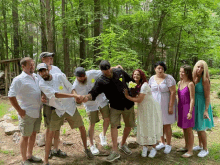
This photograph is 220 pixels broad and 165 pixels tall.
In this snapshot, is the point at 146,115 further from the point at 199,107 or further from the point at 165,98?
the point at 199,107

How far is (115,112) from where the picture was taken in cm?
352

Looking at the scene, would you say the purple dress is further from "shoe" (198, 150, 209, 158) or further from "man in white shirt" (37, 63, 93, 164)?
"man in white shirt" (37, 63, 93, 164)

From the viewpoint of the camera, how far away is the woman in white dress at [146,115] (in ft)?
11.0

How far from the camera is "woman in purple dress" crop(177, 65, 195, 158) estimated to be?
3428 millimetres

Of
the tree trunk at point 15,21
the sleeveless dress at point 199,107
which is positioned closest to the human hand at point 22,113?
the sleeveless dress at point 199,107

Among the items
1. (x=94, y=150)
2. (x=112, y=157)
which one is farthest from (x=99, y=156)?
(x=112, y=157)

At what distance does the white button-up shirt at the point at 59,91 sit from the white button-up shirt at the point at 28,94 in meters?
0.29

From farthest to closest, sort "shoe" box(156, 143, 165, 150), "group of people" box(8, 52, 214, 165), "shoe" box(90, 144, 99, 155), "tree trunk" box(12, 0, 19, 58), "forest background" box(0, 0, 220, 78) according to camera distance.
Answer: "tree trunk" box(12, 0, 19, 58) → "forest background" box(0, 0, 220, 78) → "shoe" box(156, 143, 165, 150) → "shoe" box(90, 144, 99, 155) → "group of people" box(8, 52, 214, 165)

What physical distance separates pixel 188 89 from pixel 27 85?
3070 mm

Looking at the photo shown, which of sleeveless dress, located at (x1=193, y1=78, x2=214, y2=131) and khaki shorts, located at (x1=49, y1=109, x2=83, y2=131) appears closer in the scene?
khaki shorts, located at (x1=49, y1=109, x2=83, y2=131)

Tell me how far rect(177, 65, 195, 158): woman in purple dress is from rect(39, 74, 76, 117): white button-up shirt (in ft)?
7.15

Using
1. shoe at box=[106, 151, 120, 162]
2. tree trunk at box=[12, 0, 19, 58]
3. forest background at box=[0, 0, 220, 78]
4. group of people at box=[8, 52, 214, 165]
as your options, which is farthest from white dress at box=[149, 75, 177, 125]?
tree trunk at box=[12, 0, 19, 58]

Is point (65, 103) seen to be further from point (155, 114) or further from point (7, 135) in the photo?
point (7, 135)

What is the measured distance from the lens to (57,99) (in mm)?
3180
